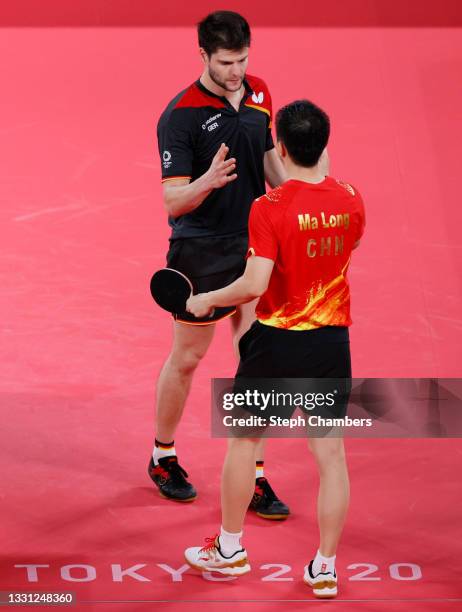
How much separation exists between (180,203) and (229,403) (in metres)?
0.86

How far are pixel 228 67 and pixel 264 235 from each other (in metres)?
1.00

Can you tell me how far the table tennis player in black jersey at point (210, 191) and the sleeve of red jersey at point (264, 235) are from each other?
22.2 inches

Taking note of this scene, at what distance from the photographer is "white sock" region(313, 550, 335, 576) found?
4.59 m

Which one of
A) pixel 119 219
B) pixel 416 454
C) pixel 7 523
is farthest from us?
pixel 119 219

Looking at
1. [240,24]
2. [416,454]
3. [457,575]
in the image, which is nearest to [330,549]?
[457,575]

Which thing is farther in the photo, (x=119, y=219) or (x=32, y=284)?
(x=119, y=219)

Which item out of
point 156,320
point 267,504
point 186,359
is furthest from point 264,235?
point 156,320

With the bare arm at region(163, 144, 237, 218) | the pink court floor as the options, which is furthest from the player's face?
the pink court floor

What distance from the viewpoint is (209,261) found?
5250mm

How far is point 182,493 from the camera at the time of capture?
5336mm

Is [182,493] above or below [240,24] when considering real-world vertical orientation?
below

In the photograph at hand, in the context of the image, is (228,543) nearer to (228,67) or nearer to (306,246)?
(306,246)

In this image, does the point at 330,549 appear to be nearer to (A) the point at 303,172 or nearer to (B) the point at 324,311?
(B) the point at 324,311

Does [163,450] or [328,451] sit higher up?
[328,451]
